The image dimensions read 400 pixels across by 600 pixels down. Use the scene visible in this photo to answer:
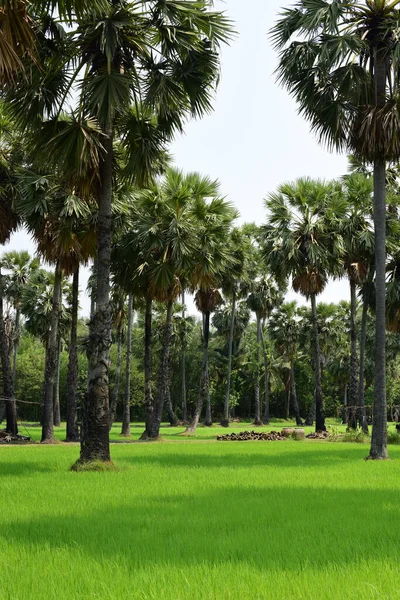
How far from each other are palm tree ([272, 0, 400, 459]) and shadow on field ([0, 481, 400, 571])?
9659 millimetres

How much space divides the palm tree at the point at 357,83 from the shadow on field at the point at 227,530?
9.66 metres

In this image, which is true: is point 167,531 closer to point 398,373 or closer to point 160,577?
point 160,577

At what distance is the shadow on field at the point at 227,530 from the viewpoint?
6344 mm

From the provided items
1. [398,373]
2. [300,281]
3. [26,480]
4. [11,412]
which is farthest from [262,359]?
[26,480]

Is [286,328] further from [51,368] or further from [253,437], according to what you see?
[51,368]

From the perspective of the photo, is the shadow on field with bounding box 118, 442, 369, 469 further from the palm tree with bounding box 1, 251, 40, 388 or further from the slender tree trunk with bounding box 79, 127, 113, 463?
the palm tree with bounding box 1, 251, 40, 388

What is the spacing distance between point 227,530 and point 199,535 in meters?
0.47

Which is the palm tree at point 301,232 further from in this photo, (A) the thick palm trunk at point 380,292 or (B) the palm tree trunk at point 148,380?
(A) the thick palm trunk at point 380,292

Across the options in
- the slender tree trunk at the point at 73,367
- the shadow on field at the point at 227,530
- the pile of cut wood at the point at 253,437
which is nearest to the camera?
the shadow on field at the point at 227,530

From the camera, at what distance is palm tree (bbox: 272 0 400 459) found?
701 inches

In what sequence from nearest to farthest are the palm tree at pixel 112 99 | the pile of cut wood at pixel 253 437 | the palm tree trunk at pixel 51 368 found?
A: the palm tree at pixel 112 99
the palm tree trunk at pixel 51 368
the pile of cut wood at pixel 253 437

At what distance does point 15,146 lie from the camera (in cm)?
2492

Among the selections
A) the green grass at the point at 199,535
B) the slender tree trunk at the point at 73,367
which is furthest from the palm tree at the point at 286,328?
the green grass at the point at 199,535

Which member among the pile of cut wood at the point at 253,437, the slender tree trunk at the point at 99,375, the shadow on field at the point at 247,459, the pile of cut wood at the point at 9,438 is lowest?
the pile of cut wood at the point at 253,437
